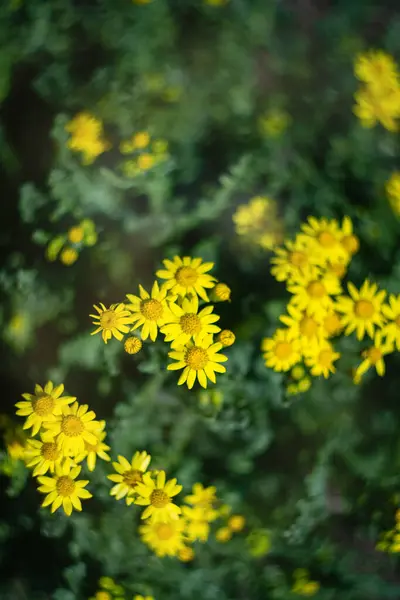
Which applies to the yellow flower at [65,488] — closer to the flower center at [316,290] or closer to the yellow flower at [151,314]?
the yellow flower at [151,314]

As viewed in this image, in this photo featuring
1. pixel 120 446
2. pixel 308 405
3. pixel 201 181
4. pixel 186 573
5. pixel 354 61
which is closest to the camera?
pixel 120 446

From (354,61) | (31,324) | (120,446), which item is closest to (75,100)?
(31,324)

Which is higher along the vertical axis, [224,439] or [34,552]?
[224,439]

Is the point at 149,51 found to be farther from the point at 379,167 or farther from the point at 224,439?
the point at 224,439

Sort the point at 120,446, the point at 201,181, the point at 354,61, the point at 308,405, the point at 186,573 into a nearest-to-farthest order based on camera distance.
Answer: the point at 120,446 < the point at 186,573 < the point at 308,405 < the point at 201,181 < the point at 354,61

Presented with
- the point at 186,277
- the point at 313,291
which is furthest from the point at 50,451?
the point at 313,291

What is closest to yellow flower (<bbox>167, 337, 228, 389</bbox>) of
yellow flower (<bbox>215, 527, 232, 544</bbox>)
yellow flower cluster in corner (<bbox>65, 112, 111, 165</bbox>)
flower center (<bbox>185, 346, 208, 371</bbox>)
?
flower center (<bbox>185, 346, 208, 371</bbox>)

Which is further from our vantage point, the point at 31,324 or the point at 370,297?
the point at 31,324
